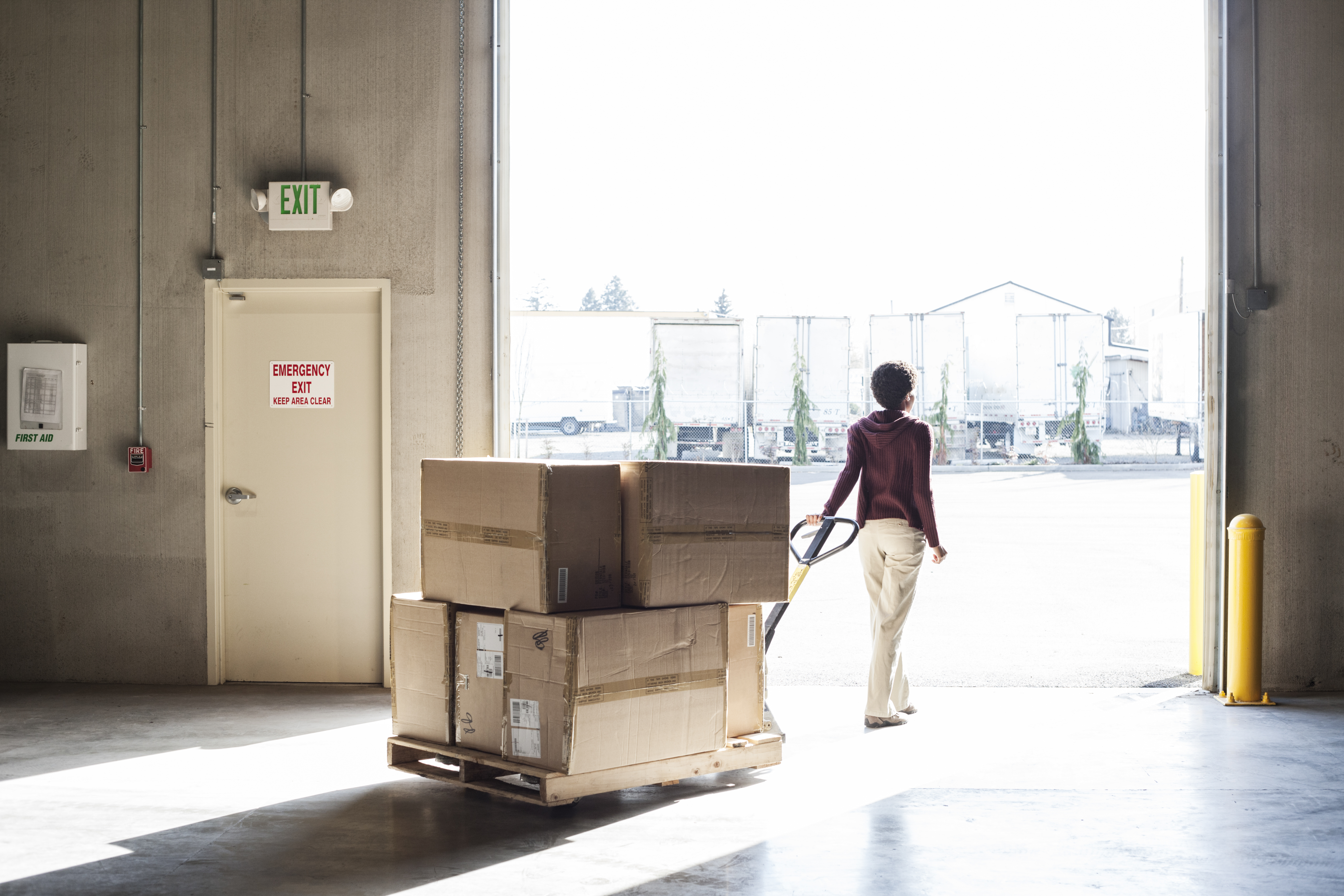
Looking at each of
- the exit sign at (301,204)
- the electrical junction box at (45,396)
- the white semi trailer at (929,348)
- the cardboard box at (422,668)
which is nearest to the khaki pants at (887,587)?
the cardboard box at (422,668)

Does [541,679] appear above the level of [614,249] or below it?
below

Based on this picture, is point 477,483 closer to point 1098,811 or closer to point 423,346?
point 423,346

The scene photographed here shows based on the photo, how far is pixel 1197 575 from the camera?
5.62m

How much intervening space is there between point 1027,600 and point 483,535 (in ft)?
18.8

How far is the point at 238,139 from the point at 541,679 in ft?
12.1

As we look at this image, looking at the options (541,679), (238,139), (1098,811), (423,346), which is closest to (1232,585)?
(1098,811)

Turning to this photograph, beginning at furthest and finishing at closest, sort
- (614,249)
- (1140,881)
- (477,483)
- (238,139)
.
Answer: (614,249) < (238,139) < (477,483) < (1140,881)

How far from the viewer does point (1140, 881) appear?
9.68ft

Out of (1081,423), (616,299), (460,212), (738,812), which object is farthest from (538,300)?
(1081,423)

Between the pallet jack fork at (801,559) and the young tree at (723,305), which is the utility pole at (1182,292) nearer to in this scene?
the young tree at (723,305)

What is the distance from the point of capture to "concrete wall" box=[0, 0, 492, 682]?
17.9 feet

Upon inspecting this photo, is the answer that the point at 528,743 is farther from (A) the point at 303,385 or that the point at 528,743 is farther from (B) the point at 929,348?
(B) the point at 929,348

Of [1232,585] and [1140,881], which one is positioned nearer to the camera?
[1140,881]

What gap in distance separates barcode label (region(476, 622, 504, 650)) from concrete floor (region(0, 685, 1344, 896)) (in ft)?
1.87
